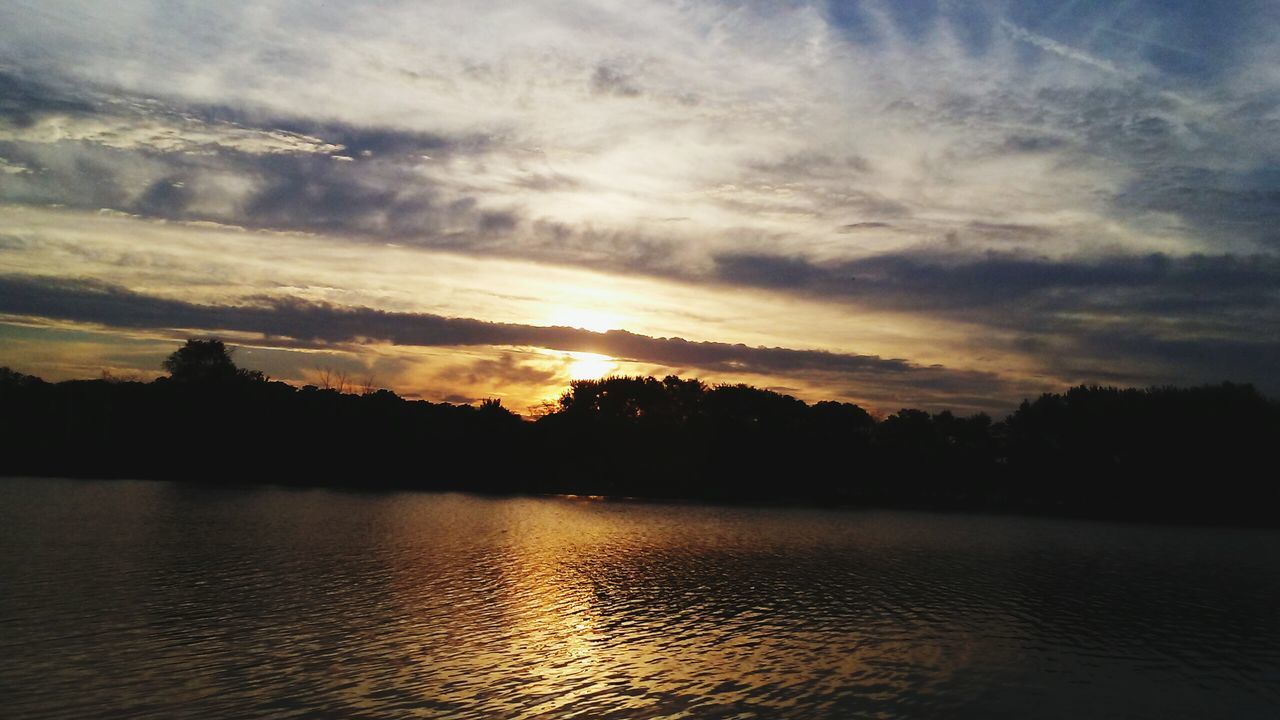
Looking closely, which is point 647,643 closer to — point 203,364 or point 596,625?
point 596,625

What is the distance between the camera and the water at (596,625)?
766 inches

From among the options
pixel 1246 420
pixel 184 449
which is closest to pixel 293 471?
pixel 184 449

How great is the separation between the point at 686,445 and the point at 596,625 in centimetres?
9232

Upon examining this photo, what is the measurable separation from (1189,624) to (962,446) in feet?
297

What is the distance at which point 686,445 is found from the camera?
119 meters

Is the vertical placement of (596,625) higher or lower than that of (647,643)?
lower

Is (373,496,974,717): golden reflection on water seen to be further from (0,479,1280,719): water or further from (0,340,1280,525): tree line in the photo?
(0,340,1280,525): tree line

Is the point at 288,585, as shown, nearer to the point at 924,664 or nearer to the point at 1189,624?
the point at 924,664

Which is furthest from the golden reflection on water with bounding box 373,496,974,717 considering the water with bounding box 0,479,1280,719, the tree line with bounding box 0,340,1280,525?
the tree line with bounding box 0,340,1280,525

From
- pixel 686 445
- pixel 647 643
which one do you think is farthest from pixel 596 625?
pixel 686 445

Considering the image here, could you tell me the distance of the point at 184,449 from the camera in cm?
10819

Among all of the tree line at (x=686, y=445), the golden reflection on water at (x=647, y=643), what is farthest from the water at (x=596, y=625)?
the tree line at (x=686, y=445)

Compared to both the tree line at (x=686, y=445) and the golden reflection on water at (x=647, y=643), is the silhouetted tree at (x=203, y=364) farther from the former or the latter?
the golden reflection on water at (x=647, y=643)

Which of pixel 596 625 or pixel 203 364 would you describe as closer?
pixel 596 625
